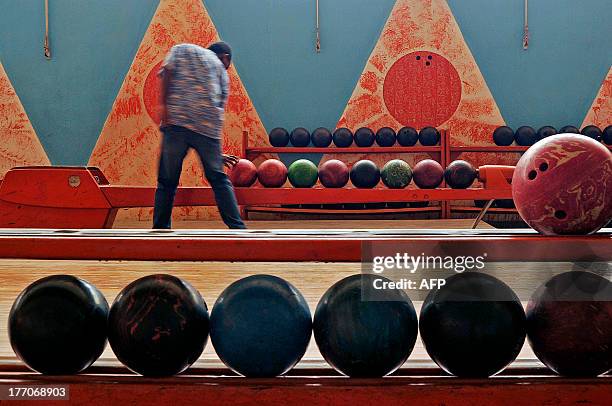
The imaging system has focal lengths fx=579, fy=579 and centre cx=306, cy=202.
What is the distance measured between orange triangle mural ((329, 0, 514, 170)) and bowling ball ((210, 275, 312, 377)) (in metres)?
4.37

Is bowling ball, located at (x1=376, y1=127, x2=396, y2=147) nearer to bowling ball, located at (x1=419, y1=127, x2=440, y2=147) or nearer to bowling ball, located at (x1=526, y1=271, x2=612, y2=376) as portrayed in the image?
bowling ball, located at (x1=419, y1=127, x2=440, y2=147)

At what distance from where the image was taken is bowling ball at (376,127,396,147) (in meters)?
5.20

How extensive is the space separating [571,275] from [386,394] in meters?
0.48

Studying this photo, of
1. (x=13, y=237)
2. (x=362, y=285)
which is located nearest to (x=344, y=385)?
(x=362, y=285)

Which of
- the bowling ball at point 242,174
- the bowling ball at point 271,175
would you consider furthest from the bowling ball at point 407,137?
the bowling ball at point 242,174

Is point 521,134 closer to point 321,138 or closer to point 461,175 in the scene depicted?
point 461,175

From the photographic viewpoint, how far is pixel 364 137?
521 cm

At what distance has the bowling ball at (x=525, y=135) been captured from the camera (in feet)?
16.9

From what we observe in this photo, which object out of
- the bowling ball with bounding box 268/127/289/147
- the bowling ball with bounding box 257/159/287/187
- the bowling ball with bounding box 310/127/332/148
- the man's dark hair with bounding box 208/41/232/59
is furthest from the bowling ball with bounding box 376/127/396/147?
the man's dark hair with bounding box 208/41/232/59

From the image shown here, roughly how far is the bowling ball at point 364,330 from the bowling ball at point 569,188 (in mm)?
347

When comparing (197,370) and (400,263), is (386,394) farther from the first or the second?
(197,370)

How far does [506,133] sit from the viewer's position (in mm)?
5168

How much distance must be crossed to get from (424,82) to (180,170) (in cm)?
324

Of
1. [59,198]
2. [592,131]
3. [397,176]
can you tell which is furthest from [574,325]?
[592,131]
